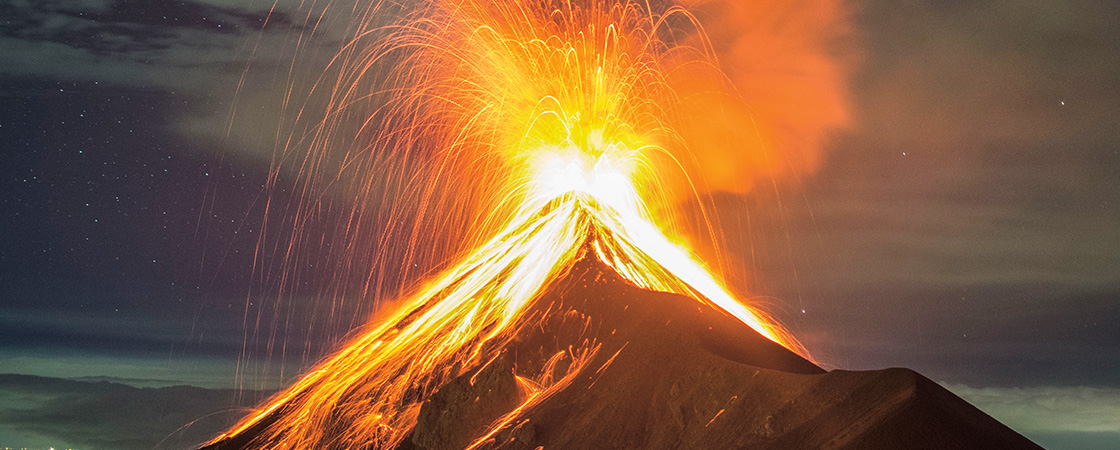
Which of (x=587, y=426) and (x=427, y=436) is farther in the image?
(x=427, y=436)

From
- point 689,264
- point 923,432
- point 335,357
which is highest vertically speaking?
point 689,264

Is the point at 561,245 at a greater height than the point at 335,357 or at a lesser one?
greater

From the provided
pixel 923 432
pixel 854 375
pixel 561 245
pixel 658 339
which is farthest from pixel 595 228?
pixel 923 432

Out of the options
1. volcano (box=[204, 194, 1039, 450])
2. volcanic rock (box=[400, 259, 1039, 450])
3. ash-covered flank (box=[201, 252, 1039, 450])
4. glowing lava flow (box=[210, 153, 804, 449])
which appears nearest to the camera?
volcanic rock (box=[400, 259, 1039, 450])

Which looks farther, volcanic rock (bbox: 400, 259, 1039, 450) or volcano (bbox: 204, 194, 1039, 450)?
volcano (bbox: 204, 194, 1039, 450)

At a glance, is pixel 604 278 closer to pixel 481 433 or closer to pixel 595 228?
pixel 595 228

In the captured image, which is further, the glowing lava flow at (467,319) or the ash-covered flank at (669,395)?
the glowing lava flow at (467,319)

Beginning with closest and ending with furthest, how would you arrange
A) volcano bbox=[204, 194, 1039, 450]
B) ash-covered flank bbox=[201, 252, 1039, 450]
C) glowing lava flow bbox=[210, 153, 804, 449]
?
ash-covered flank bbox=[201, 252, 1039, 450], volcano bbox=[204, 194, 1039, 450], glowing lava flow bbox=[210, 153, 804, 449]

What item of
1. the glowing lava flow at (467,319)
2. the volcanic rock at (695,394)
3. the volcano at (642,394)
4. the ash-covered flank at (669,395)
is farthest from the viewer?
the glowing lava flow at (467,319)

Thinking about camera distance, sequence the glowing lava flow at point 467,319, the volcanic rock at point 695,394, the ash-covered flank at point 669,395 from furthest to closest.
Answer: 1. the glowing lava flow at point 467,319
2. the ash-covered flank at point 669,395
3. the volcanic rock at point 695,394
